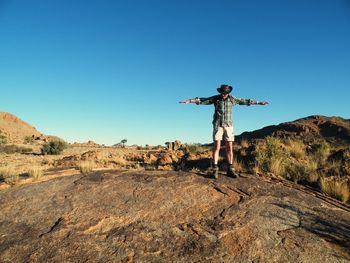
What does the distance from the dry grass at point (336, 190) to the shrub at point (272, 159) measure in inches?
66.4

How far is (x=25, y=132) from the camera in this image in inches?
3420

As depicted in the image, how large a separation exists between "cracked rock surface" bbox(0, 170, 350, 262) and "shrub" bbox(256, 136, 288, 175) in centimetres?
216

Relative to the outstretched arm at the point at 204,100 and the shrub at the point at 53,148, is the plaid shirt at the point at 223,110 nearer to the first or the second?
the outstretched arm at the point at 204,100

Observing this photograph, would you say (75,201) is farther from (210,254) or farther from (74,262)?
(210,254)

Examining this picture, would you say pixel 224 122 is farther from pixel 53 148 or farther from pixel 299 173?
pixel 53 148

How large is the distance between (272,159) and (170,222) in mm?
5966

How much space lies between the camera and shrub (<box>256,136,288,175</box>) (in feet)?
32.0

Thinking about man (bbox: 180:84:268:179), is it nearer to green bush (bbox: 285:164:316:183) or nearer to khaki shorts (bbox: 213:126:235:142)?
khaki shorts (bbox: 213:126:235:142)

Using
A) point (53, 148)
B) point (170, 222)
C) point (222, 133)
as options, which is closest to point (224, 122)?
point (222, 133)

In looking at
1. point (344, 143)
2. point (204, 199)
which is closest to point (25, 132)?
point (344, 143)

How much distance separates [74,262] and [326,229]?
12.7 feet

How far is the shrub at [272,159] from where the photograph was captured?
384 inches

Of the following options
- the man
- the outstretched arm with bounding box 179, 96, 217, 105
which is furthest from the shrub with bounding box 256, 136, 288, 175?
the outstretched arm with bounding box 179, 96, 217, 105

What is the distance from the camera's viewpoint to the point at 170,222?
17.3ft
